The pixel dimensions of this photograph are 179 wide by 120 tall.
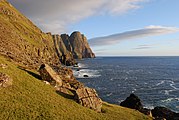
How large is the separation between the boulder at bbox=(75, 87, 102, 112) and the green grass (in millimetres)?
1269

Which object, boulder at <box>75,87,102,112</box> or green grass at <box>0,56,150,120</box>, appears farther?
boulder at <box>75,87,102,112</box>

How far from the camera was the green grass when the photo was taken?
23516 mm

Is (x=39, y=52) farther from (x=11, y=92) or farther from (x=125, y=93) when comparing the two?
(x=11, y=92)

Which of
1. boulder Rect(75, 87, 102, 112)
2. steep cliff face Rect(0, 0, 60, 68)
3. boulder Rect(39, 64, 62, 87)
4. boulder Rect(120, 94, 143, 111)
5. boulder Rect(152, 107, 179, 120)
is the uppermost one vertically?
steep cliff face Rect(0, 0, 60, 68)

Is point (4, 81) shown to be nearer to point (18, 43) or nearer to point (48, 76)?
point (48, 76)

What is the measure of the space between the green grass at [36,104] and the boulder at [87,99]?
50.0 inches

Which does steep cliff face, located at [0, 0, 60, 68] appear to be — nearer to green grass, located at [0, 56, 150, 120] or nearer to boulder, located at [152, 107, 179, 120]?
green grass, located at [0, 56, 150, 120]

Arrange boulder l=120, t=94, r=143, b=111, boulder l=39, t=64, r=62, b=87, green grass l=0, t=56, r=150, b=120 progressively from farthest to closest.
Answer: boulder l=120, t=94, r=143, b=111 → boulder l=39, t=64, r=62, b=87 → green grass l=0, t=56, r=150, b=120

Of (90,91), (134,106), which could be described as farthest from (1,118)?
(134,106)

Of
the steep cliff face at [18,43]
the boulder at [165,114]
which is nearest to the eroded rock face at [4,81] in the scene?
the steep cliff face at [18,43]

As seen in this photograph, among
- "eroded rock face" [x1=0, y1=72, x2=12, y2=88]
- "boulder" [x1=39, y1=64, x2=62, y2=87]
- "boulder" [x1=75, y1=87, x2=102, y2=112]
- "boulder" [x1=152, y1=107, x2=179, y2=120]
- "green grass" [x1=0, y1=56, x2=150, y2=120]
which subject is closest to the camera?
"green grass" [x1=0, y1=56, x2=150, y2=120]

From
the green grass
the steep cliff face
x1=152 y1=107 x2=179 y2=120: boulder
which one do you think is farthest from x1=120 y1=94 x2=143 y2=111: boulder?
the steep cliff face

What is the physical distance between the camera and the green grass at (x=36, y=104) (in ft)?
77.2

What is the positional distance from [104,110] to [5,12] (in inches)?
5204
